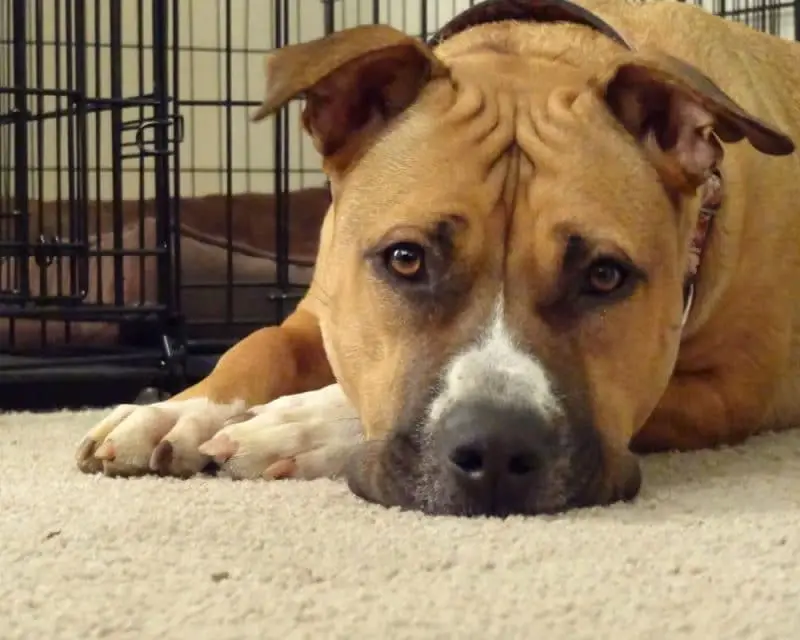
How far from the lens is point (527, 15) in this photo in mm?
1970

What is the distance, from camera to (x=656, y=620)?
37.5 inches

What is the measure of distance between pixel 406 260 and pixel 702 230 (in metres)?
0.55

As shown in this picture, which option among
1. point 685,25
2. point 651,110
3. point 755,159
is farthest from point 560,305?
point 685,25

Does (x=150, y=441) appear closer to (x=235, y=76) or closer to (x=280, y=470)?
(x=280, y=470)

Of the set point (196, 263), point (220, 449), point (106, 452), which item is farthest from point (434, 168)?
point (196, 263)

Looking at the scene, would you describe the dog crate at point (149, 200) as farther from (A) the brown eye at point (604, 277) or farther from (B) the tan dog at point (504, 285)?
(A) the brown eye at point (604, 277)

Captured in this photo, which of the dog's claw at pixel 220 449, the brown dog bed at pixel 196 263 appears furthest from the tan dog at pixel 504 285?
the brown dog bed at pixel 196 263

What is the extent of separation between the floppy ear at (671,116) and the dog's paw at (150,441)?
27.2 inches

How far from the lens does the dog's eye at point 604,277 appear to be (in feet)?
4.82

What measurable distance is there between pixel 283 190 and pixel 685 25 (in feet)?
4.80

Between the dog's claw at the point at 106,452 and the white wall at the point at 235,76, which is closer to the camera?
the dog's claw at the point at 106,452

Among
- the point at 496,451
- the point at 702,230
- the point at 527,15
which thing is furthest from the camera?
the point at 527,15

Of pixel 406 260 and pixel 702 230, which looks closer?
pixel 406 260

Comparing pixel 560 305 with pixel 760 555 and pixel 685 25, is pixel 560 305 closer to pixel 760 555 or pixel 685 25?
pixel 760 555
